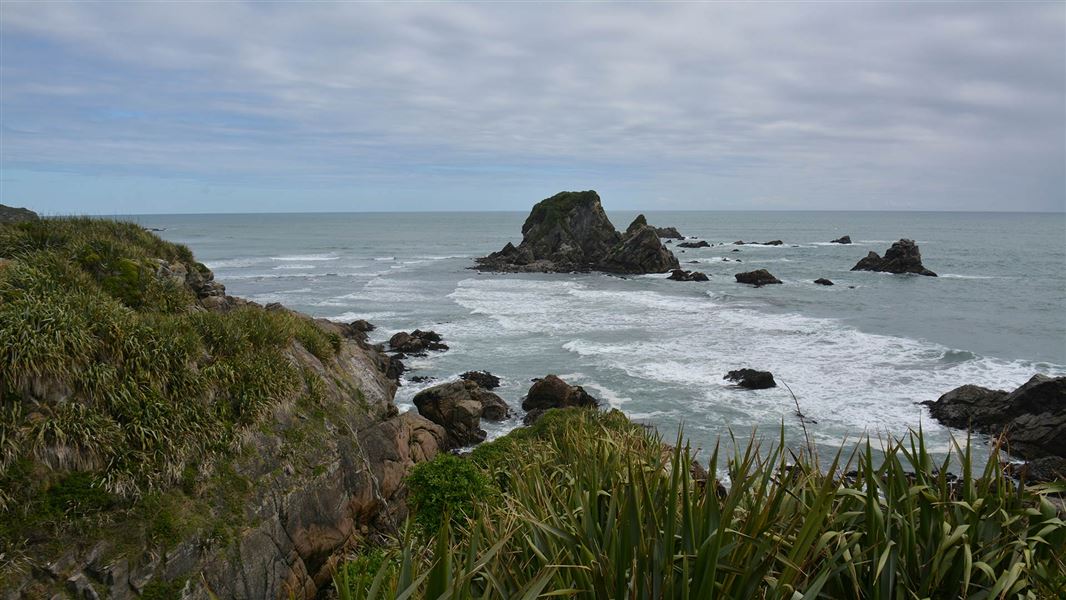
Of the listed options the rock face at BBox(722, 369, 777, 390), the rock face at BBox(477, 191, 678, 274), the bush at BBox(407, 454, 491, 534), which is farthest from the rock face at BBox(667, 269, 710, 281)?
the bush at BBox(407, 454, 491, 534)

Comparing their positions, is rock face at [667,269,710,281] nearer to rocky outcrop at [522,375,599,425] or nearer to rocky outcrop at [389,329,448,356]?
rocky outcrop at [389,329,448,356]

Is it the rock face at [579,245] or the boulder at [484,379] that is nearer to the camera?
the boulder at [484,379]

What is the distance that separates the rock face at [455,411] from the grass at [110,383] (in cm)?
795

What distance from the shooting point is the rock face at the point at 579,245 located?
6994 centimetres

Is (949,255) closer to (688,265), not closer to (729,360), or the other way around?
(688,265)

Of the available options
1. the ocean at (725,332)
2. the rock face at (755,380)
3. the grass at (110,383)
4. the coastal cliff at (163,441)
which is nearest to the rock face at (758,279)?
the ocean at (725,332)

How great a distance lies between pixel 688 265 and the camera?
254 feet

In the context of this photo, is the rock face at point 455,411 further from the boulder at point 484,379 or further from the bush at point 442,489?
the bush at point 442,489

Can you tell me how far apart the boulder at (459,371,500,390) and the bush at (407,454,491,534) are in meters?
16.0

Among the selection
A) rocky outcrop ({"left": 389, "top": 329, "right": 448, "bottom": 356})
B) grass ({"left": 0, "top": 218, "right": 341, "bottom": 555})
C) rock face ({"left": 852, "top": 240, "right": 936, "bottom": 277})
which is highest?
rock face ({"left": 852, "top": 240, "right": 936, "bottom": 277})

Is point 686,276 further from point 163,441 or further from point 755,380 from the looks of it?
point 163,441

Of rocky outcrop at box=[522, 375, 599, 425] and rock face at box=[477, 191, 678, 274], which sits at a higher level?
rock face at box=[477, 191, 678, 274]

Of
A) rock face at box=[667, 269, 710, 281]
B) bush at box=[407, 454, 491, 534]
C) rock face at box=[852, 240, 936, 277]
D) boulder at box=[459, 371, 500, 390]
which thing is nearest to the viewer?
bush at box=[407, 454, 491, 534]

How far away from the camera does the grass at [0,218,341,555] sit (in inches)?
351
